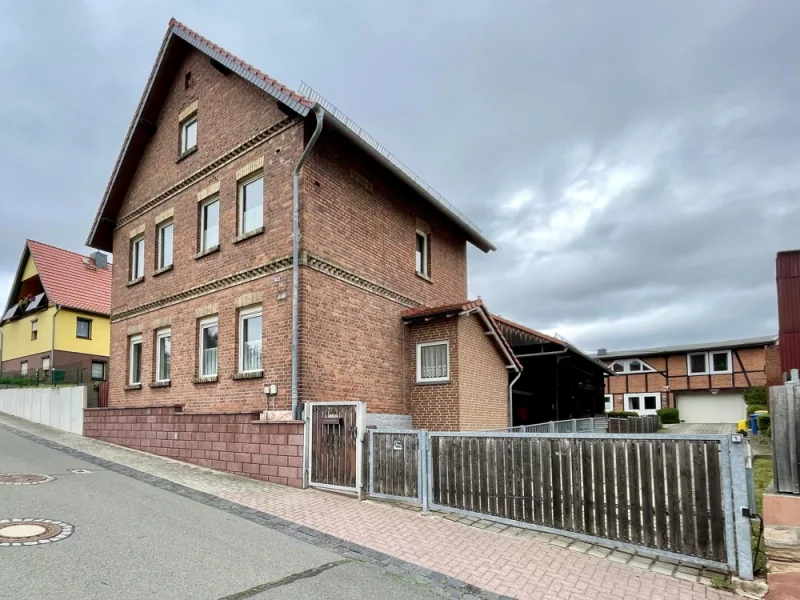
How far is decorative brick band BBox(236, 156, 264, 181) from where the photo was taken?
13052 millimetres

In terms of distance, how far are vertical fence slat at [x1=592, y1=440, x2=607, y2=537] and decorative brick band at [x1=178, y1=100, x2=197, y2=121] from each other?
13605 millimetres

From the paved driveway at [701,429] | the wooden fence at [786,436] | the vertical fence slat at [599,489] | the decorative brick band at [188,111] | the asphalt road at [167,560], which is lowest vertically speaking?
the paved driveway at [701,429]

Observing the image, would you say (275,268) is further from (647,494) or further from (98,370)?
(98,370)

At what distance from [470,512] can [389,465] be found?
157cm

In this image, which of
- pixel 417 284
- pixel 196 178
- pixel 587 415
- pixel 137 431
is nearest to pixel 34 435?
pixel 137 431

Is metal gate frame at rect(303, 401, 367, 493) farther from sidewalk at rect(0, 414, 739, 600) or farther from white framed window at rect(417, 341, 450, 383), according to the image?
white framed window at rect(417, 341, 450, 383)

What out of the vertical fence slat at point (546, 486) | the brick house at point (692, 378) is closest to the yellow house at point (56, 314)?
the vertical fence slat at point (546, 486)

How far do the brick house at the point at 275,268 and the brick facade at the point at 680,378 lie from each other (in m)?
30.7

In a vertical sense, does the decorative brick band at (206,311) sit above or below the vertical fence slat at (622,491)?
above

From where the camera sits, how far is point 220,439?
11.6 metres

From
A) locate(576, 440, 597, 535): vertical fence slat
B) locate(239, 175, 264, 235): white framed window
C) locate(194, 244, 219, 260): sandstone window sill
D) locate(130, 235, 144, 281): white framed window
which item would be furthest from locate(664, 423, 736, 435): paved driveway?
locate(130, 235, 144, 281): white framed window

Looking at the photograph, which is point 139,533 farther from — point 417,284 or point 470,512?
point 417,284

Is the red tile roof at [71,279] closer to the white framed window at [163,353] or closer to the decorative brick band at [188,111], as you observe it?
the white framed window at [163,353]

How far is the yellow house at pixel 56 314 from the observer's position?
96.2 feet
